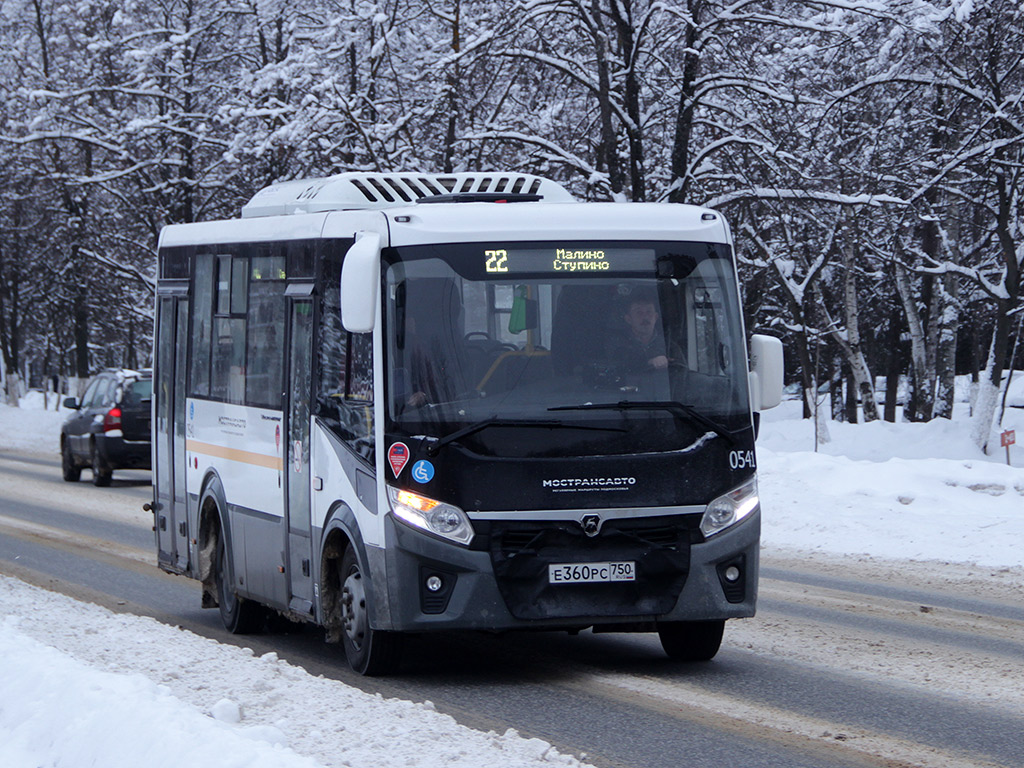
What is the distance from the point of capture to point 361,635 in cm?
830

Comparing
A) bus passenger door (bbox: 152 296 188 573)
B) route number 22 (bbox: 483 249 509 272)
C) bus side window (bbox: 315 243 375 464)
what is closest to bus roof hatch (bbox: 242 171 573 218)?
bus side window (bbox: 315 243 375 464)

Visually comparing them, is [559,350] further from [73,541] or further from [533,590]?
[73,541]

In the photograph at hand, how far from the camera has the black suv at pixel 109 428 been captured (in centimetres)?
2434

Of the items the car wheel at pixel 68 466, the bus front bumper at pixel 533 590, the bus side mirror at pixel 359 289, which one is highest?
the bus side mirror at pixel 359 289

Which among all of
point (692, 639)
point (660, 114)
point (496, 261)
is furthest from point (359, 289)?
point (660, 114)

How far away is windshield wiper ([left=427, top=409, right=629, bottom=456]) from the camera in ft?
25.6

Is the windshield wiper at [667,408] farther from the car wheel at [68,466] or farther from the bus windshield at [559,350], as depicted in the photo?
the car wheel at [68,466]

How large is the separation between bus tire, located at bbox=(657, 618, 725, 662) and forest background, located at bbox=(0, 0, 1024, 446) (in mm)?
13374

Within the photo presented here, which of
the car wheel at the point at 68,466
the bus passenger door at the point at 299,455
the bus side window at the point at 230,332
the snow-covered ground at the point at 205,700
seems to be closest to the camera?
the snow-covered ground at the point at 205,700

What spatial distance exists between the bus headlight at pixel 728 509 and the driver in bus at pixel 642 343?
723 millimetres

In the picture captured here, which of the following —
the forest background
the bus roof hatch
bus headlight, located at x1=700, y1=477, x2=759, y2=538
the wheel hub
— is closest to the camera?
bus headlight, located at x1=700, y1=477, x2=759, y2=538

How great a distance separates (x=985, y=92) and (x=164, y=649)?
17.0 metres

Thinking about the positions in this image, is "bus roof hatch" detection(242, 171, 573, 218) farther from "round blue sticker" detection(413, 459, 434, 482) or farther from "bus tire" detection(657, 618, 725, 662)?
"bus tire" detection(657, 618, 725, 662)

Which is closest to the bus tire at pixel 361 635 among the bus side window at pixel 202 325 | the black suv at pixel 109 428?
the bus side window at pixel 202 325
